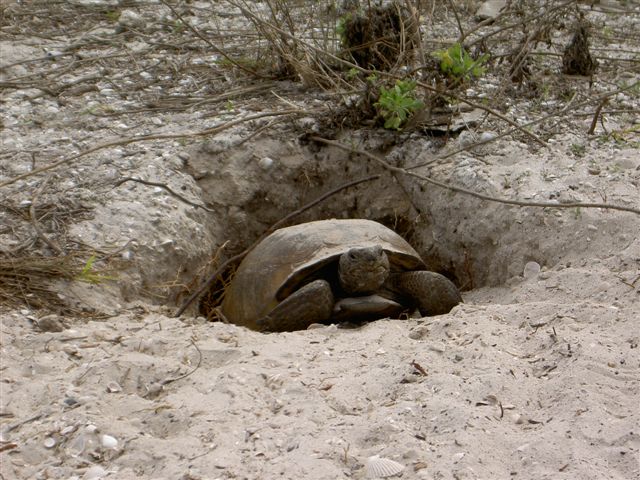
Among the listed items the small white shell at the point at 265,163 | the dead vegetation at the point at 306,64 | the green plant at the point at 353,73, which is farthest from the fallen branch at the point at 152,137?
the green plant at the point at 353,73

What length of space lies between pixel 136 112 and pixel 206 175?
0.79 m

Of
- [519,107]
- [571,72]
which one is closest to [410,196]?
[519,107]

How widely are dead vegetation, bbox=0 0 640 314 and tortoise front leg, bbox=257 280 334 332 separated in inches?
45.8

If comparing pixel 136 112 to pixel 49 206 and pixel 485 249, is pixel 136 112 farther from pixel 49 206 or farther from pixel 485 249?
pixel 485 249

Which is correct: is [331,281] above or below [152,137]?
below

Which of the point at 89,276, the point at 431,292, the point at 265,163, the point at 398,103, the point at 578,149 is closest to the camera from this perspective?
the point at 89,276

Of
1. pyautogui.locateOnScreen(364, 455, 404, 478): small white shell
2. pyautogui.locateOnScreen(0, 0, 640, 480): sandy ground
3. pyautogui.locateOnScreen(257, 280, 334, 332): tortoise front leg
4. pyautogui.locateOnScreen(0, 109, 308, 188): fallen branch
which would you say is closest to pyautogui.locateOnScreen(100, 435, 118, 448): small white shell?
pyautogui.locateOnScreen(0, 0, 640, 480): sandy ground

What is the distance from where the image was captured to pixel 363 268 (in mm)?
4367

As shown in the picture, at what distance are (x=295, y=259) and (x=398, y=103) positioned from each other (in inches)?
49.4

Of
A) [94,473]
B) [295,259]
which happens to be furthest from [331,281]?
[94,473]

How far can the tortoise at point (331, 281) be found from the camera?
4.38m

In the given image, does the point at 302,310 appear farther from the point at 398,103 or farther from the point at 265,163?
the point at 398,103

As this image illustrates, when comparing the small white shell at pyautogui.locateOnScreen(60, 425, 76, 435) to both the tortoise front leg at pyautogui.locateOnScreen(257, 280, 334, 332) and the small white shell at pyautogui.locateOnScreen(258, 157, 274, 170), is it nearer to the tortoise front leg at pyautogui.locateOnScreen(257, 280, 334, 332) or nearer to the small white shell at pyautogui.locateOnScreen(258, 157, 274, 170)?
the tortoise front leg at pyautogui.locateOnScreen(257, 280, 334, 332)

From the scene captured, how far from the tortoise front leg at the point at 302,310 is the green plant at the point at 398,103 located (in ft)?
4.40
